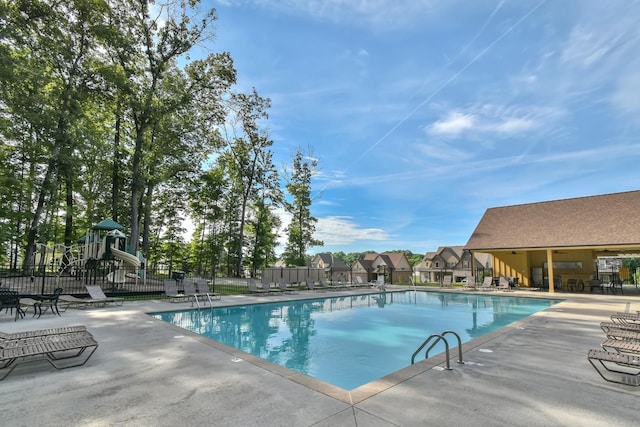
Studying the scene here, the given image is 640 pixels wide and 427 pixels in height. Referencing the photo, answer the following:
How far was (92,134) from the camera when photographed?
18.7 metres

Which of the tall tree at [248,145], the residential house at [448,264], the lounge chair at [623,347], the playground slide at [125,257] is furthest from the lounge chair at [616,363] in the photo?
the residential house at [448,264]

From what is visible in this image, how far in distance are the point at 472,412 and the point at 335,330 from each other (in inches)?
264

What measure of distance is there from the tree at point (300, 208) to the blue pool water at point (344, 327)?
49.4 ft

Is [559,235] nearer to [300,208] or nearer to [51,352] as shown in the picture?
[300,208]

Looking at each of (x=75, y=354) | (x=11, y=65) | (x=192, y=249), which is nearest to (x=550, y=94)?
(x=75, y=354)

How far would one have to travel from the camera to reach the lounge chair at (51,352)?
394 centimetres

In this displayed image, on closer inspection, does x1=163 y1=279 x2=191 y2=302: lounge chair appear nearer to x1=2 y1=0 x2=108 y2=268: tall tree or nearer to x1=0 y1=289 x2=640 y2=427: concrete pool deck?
x1=0 y1=289 x2=640 y2=427: concrete pool deck

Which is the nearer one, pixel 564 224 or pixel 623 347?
pixel 623 347

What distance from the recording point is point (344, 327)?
32.6 ft

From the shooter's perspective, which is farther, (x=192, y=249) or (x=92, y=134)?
(x=192, y=249)

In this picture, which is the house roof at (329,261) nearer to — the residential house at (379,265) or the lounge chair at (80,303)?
the residential house at (379,265)

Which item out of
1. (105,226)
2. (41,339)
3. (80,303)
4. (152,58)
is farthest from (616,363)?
(152,58)

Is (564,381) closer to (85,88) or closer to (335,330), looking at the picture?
(335,330)

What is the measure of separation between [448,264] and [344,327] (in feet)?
140
